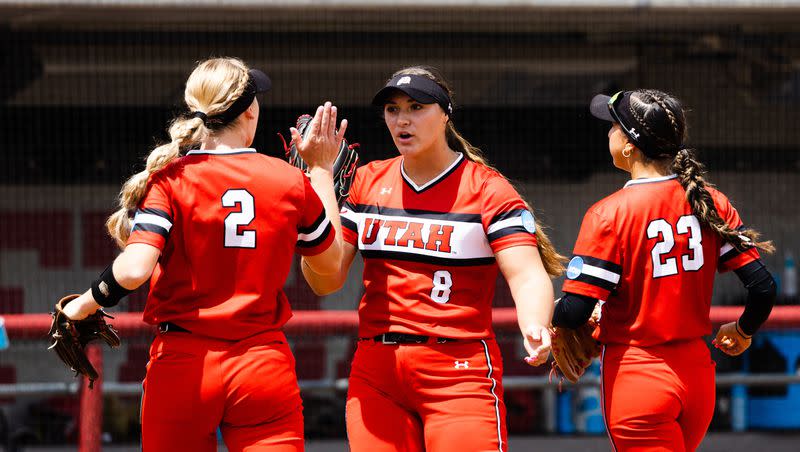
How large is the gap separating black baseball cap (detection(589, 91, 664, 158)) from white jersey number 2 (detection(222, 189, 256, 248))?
3.47 ft

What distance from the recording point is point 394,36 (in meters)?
6.19

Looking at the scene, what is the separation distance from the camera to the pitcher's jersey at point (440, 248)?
2701 mm

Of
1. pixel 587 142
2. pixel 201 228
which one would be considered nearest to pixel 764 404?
pixel 587 142

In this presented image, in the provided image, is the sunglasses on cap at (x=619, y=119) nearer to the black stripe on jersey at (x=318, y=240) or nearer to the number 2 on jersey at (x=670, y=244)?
the number 2 on jersey at (x=670, y=244)

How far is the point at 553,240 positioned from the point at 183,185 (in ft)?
15.4

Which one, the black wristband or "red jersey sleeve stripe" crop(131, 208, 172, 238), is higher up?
"red jersey sleeve stripe" crop(131, 208, 172, 238)

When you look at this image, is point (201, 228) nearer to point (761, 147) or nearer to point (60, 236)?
point (60, 236)

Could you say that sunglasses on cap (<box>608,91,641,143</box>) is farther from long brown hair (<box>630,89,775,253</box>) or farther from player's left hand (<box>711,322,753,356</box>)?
player's left hand (<box>711,322,753,356</box>)

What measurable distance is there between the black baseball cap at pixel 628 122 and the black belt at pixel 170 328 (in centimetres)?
127

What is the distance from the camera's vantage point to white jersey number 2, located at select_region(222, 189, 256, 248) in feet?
8.00

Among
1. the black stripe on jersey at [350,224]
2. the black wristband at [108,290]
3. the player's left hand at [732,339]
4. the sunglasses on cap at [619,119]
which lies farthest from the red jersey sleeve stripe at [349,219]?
the player's left hand at [732,339]

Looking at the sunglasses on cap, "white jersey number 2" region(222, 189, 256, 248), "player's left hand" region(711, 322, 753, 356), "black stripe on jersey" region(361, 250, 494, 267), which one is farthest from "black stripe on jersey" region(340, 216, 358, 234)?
"player's left hand" region(711, 322, 753, 356)

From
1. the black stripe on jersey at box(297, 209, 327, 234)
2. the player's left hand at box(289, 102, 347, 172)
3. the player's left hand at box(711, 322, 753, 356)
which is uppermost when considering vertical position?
Result: the player's left hand at box(289, 102, 347, 172)

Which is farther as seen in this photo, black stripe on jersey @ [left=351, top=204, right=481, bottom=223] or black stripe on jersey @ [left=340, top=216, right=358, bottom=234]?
black stripe on jersey @ [left=340, top=216, right=358, bottom=234]
